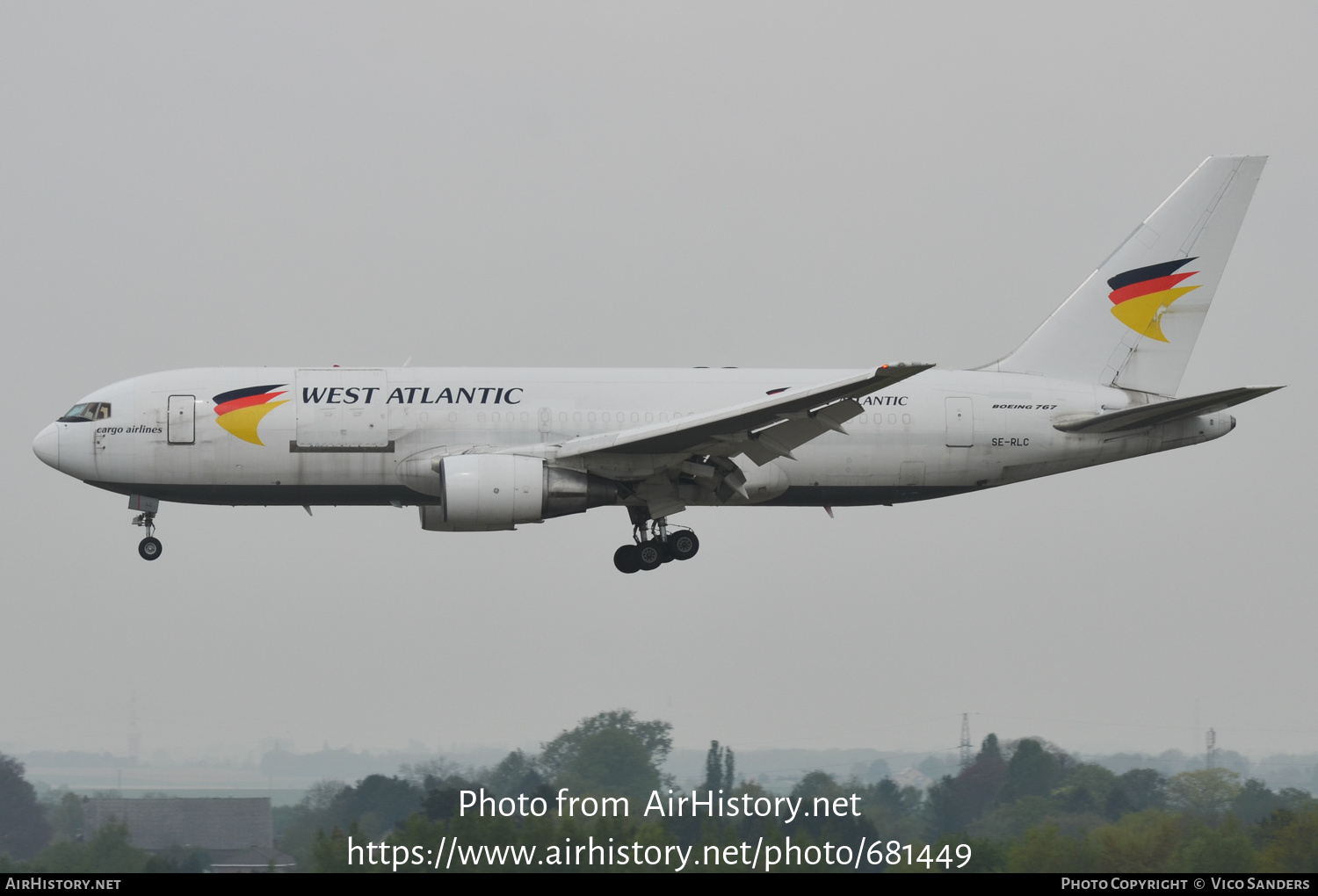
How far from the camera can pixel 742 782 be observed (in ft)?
146

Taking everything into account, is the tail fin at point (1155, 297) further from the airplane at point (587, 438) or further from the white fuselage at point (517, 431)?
the white fuselage at point (517, 431)

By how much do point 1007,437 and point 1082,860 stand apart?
34.5 feet

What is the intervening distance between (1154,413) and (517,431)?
51.5 ft

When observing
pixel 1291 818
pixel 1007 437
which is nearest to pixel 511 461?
pixel 1007 437

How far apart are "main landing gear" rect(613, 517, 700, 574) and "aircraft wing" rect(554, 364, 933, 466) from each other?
313 centimetres

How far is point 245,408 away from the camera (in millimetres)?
36844

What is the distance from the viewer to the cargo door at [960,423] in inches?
1533

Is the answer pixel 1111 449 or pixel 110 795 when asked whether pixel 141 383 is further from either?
pixel 1111 449

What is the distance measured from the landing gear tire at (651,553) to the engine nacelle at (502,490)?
9.73 feet

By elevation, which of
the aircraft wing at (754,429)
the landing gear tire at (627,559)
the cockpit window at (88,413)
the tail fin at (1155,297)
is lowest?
the landing gear tire at (627,559)

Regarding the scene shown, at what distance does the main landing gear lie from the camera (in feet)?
128

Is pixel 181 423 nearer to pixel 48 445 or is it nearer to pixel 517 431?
pixel 48 445

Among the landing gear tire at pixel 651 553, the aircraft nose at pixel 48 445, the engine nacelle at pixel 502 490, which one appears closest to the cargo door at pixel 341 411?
the engine nacelle at pixel 502 490

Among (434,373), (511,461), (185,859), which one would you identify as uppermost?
(434,373)
